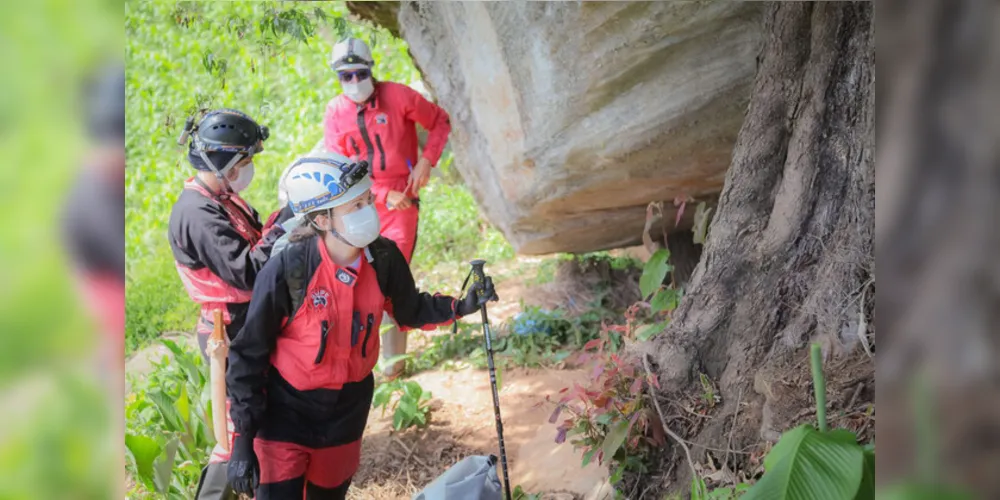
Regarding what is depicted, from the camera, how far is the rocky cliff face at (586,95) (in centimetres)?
386

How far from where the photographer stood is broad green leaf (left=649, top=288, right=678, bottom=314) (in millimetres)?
3844

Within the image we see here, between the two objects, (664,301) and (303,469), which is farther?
(664,301)

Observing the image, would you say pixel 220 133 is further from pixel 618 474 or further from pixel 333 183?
pixel 618 474

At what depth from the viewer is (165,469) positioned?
11.9 feet

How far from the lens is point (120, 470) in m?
0.98

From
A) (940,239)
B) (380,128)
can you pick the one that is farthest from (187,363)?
(940,239)

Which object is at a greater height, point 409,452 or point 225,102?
point 225,102

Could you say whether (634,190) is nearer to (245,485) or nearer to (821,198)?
(821,198)

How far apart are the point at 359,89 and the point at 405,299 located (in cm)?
212

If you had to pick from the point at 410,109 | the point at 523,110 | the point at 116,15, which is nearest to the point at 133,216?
the point at 410,109

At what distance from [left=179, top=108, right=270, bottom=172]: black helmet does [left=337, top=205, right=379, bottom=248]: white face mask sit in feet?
2.74

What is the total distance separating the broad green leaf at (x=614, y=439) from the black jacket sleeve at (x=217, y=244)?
1579 millimetres

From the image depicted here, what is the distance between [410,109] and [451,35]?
0.55 metres

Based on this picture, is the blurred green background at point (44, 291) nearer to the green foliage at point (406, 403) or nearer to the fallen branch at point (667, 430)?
the fallen branch at point (667, 430)
